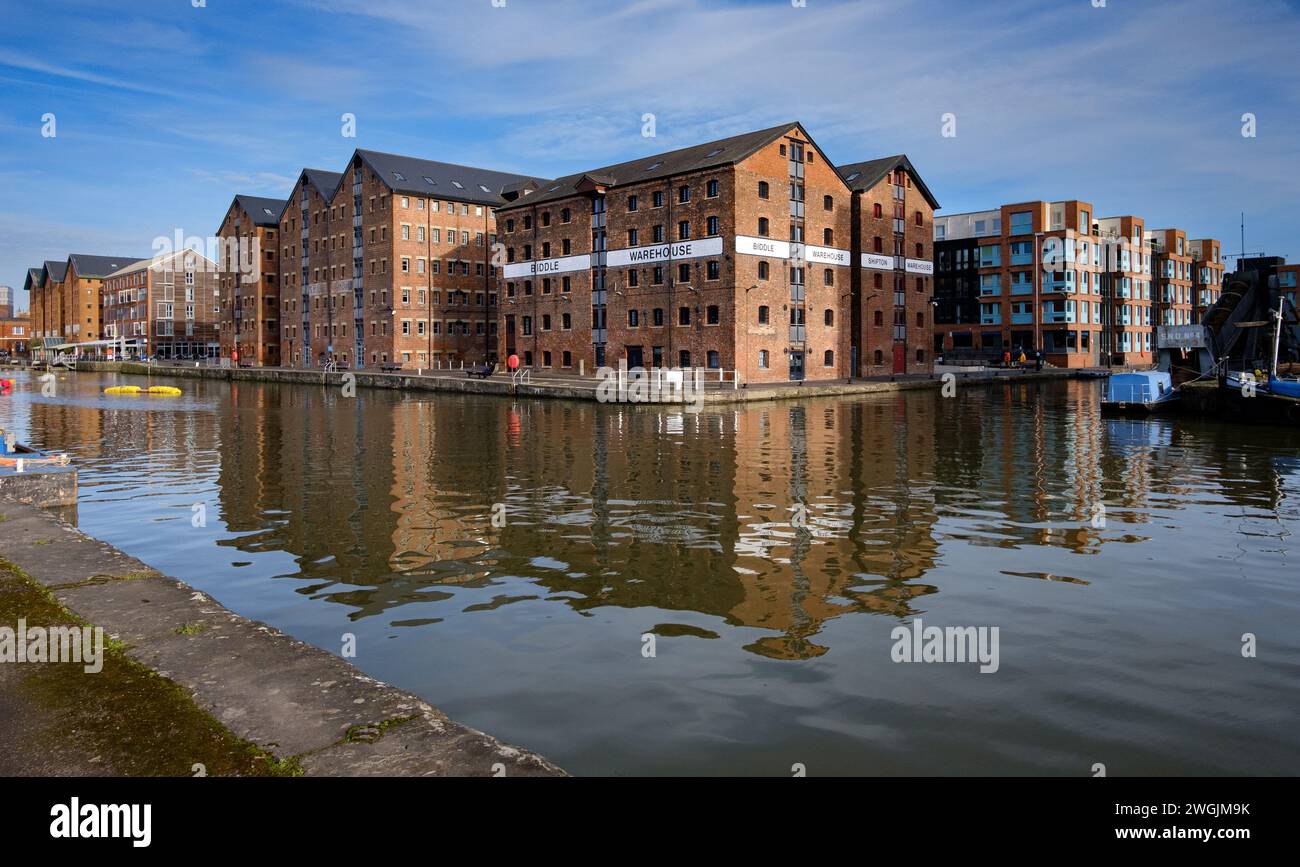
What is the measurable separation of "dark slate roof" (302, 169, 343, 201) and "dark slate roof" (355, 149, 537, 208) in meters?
9.20

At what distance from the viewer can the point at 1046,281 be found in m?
88.7

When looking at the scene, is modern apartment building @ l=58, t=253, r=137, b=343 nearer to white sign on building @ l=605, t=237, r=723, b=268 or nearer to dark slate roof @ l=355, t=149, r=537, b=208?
dark slate roof @ l=355, t=149, r=537, b=208

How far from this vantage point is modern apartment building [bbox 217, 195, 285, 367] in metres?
97.1

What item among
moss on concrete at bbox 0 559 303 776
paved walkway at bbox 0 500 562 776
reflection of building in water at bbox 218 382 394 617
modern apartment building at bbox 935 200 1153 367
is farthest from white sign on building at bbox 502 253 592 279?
moss on concrete at bbox 0 559 303 776

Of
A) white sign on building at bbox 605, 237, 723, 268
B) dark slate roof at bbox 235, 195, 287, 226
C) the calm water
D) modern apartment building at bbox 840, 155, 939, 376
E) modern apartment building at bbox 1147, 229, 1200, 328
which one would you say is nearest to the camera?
the calm water

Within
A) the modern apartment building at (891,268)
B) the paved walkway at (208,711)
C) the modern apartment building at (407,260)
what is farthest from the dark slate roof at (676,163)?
the paved walkway at (208,711)

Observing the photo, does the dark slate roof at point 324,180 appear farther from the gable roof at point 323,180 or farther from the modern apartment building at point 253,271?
the modern apartment building at point 253,271

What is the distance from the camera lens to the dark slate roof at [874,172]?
208 feet

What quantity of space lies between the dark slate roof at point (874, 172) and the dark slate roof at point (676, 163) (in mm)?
9507

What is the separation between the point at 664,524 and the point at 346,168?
77.9 metres

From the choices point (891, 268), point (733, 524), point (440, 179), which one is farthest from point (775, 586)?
point (440, 179)

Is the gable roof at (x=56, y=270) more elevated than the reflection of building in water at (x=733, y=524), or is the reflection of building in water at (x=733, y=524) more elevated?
the gable roof at (x=56, y=270)

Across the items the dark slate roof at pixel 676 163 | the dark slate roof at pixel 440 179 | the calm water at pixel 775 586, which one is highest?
the dark slate roof at pixel 440 179
